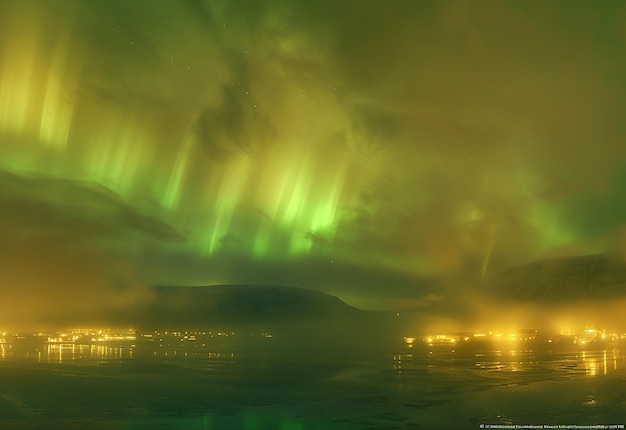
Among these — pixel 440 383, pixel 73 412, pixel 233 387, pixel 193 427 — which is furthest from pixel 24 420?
pixel 440 383

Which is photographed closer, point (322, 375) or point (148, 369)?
point (322, 375)

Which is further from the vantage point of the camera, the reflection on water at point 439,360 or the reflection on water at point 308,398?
the reflection on water at point 439,360

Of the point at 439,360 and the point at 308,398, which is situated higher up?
the point at 308,398

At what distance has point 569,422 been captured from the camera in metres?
35.8

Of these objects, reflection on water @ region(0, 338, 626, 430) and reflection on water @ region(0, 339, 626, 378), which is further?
reflection on water @ region(0, 339, 626, 378)

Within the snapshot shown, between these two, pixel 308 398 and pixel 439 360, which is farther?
pixel 439 360

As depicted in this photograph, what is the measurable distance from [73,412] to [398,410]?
2246 cm

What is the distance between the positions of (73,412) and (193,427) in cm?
1069

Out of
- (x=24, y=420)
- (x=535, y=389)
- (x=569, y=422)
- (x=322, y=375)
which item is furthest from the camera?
(x=322, y=375)

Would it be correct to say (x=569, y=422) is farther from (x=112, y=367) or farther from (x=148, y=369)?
(x=112, y=367)

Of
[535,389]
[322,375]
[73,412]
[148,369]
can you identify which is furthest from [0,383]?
[535,389]

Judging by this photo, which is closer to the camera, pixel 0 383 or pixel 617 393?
pixel 617 393

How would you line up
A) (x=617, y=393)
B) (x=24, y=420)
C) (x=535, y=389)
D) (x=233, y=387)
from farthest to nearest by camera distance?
(x=233, y=387), (x=535, y=389), (x=617, y=393), (x=24, y=420)

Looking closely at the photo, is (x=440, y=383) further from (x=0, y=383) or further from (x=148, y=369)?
(x=0, y=383)
